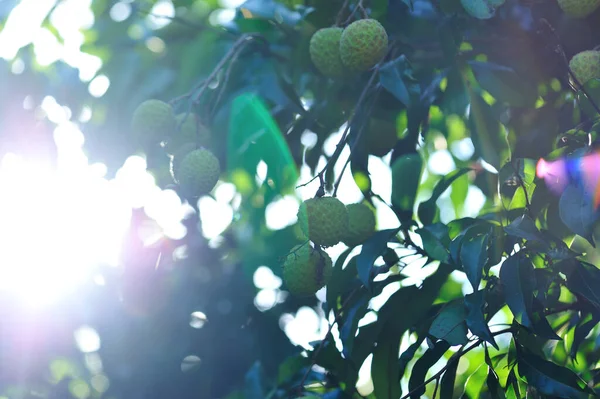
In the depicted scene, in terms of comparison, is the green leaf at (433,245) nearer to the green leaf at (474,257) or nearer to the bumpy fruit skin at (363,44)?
the green leaf at (474,257)

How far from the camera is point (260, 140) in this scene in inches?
64.1

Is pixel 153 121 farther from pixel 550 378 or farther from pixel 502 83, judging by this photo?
pixel 550 378

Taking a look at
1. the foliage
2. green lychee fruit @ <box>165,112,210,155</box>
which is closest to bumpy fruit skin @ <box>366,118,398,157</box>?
the foliage

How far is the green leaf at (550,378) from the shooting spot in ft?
3.61

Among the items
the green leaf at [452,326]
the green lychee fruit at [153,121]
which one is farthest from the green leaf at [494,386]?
the green lychee fruit at [153,121]

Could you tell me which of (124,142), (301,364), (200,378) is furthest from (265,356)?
(124,142)

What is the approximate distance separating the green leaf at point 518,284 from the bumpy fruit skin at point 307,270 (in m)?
0.33

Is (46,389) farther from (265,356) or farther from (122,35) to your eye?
(122,35)

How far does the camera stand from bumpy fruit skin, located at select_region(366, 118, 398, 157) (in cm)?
A: 150

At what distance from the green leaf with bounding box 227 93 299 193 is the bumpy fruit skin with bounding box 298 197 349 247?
14.5 inches

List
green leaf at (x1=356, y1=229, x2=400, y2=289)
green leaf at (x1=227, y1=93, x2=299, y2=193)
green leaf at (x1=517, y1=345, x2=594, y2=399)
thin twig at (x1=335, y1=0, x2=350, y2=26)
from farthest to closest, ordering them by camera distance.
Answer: green leaf at (x1=227, y1=93, x2=299, y2=193)
thin twig at (x1=335, y1=0, x2=350, y2=26)
green leaf at (x1=356, y1=229, x2=400, y2=289)
green leaf at (x1=517, y1=345, x2=594, y2=399)

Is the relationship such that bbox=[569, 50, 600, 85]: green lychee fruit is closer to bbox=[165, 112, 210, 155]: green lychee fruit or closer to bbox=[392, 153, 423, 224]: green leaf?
bbox=[392, 153, 423, 224]: green leaf

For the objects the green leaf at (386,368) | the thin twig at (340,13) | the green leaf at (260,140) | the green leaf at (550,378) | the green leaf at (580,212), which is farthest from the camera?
the green leaf at (260,140)

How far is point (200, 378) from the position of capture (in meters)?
1.98
